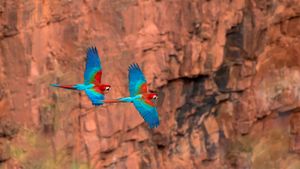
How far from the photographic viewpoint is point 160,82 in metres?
25.9

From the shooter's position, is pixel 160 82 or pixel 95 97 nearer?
pixel 95 97

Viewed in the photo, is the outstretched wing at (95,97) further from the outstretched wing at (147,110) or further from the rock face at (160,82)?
the rock face at (160,82)

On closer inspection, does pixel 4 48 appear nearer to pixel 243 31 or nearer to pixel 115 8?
pixel 115 8

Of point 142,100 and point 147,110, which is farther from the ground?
point 142,100

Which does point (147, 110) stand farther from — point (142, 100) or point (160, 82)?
point (160, 82)

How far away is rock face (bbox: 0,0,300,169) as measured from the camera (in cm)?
2398

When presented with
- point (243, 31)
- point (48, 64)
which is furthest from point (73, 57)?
point (243, 31)

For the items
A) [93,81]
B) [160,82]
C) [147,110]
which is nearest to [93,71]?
[93,81]

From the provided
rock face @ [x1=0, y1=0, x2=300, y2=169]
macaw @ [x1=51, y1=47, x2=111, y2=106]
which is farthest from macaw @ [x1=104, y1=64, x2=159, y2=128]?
rock face @ [x1=0, y1=0, x2=300, y2=169]

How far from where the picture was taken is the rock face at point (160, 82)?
944 inches

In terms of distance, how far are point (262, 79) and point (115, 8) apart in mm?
3748

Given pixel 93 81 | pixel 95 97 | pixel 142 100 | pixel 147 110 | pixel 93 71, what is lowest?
pixel 147 110

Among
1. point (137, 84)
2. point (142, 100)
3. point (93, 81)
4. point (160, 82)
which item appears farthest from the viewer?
point (160, 82)

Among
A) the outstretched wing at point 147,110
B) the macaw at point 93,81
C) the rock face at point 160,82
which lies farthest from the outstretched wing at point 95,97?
the rock face at point 160,82
